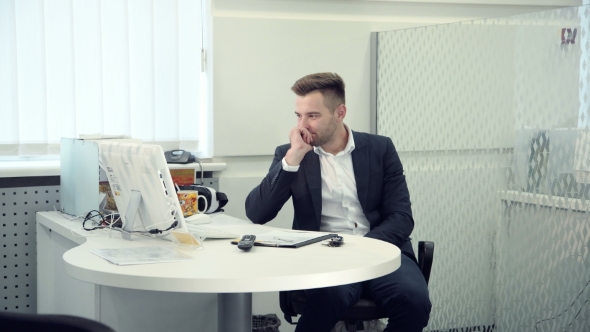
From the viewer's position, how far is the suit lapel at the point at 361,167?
8.91 feet

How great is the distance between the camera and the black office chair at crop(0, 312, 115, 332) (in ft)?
3.98

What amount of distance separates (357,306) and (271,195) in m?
0.57

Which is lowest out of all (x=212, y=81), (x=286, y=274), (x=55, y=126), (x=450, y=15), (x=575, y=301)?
(x=575, y=301)

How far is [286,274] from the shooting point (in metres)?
1.65

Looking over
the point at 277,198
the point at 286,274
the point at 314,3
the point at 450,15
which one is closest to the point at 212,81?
the point at 314,3

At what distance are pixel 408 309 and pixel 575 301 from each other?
2.61ft

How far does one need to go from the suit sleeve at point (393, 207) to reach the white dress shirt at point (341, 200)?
9cm

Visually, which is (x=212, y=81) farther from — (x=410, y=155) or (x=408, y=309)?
(x=408, y=309)

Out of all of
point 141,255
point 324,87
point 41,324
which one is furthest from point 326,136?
point 41,324

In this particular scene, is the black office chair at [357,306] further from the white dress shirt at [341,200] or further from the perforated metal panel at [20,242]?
the perforated metal panel at [20,242]

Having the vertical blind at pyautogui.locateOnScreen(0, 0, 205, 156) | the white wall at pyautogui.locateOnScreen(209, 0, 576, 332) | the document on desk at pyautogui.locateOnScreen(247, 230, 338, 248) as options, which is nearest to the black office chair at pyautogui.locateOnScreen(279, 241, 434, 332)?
the document on desk at pyautogui.locateOnScreen(247, 230, 338, 248)

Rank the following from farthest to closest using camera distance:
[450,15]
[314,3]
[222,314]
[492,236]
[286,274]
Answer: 1. [450,15]
2. [314,3]
3. [492,236]
4. [222,314]
5. [286,274]

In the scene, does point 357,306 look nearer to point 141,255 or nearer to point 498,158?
point 141,255

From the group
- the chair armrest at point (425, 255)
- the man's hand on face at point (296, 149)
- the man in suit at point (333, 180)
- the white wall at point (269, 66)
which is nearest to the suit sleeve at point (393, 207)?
the man in suit at point (333, 180)
